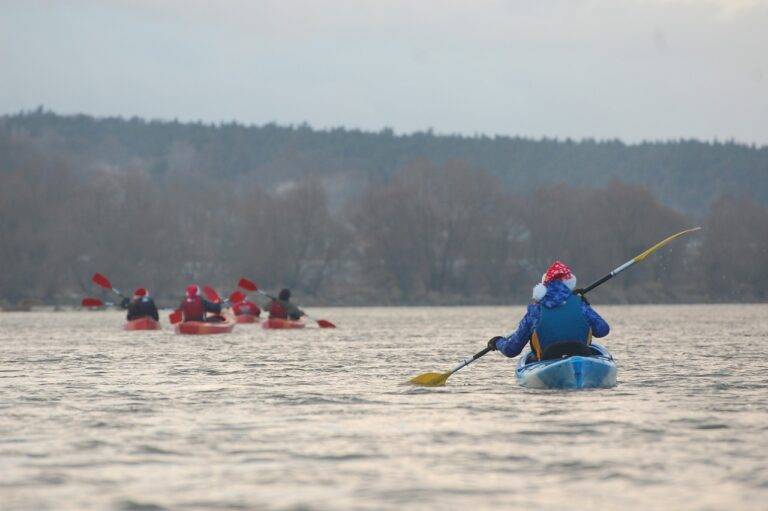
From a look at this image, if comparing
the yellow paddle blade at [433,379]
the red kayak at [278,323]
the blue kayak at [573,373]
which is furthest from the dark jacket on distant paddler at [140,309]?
the blue kayak at [573,373]

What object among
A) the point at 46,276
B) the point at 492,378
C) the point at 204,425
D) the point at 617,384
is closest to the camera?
the point at 204,425

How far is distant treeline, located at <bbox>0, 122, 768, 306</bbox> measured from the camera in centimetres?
10212

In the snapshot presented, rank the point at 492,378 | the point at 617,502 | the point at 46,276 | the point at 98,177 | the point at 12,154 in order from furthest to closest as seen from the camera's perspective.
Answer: the point at 12,154, the point at 98,177, the point at 46,276, the point at 492,378, the point at 617,502

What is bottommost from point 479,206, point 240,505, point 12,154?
point 240,505

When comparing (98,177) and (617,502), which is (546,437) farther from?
(98,177)

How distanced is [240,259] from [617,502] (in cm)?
10210

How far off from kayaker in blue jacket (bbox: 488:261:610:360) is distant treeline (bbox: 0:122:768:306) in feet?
267

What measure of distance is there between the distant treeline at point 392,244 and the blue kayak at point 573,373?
267ft

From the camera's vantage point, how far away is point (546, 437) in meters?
12.3

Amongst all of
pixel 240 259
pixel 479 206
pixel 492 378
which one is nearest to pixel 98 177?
pixel 240 259

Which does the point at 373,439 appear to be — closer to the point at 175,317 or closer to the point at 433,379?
the point at 433,379

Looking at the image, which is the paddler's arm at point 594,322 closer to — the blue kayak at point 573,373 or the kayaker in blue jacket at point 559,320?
the kayaker in blue jacket at point 559,320

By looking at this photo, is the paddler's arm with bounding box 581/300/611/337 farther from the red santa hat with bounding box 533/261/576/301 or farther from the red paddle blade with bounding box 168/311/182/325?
the red paddle blade with bounding box 168/311/182/325

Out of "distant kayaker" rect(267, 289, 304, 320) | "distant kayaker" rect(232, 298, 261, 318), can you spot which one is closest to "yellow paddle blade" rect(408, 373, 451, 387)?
"distant kayaker" rect(267, 289, 304, 320)
